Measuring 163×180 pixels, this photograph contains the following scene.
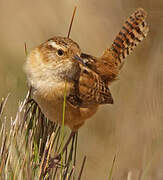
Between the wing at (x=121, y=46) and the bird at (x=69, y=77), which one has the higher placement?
the wing at (x=121, y=46)

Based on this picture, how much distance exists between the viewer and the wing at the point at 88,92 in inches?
155

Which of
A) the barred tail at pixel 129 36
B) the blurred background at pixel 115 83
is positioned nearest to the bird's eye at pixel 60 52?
the barred tail at pixel 129 36

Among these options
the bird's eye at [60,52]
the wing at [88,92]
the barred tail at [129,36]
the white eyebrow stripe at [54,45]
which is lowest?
the wing at [88,92]

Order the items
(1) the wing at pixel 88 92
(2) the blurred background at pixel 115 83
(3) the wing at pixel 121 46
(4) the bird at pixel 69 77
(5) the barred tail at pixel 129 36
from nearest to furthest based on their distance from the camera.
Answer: (4) the bird at pixel 69 77 → (1) the wing at pixel 88 92 → (3) the wing at pixel 121 46 → (5) the barred tail at pixel 129 36 → (2) the blurred background at pixel 115 83

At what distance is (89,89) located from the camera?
4.06 metres

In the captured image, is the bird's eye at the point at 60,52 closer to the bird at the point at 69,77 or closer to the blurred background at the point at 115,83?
the bird at the point at 69,77

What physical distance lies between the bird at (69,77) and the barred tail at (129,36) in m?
0.01

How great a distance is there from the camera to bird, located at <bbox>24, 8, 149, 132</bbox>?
3602 millimetres

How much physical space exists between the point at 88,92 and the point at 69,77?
1.16 feet

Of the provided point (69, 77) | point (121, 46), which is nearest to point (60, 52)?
point (69, 77)

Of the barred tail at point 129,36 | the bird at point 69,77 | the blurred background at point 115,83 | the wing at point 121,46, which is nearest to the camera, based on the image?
the bird at point 69,77

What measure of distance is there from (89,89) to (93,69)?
30 centimetres

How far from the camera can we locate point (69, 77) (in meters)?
3.77

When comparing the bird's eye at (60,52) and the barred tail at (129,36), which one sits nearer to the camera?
the bird's eye at (60,52)
